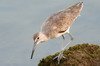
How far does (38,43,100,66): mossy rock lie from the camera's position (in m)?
10.6

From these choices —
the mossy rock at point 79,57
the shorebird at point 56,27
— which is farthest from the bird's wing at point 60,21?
the mossy rock at point 79,57

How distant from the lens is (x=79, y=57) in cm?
1073

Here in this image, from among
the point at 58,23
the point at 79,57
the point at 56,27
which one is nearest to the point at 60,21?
the point at 58,23

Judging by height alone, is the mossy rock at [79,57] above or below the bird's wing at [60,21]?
below

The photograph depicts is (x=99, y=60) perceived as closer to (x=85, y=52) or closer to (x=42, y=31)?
(x=85, y=52)

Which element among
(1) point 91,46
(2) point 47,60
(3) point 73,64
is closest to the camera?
(3) point 73,64

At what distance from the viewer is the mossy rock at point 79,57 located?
416 inches

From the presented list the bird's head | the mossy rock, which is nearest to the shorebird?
the bird's head

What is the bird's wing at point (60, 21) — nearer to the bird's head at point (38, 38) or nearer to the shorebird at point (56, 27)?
the shorebird at point (56, 27)

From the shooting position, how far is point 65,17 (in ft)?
38.0

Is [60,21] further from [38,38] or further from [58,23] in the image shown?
[38,38]

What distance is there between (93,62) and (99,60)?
26cm

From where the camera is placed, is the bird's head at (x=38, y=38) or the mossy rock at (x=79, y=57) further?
the mossy rock at (x=79, y=57)

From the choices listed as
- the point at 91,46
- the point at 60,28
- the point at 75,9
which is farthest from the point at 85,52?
the point at 75,9
